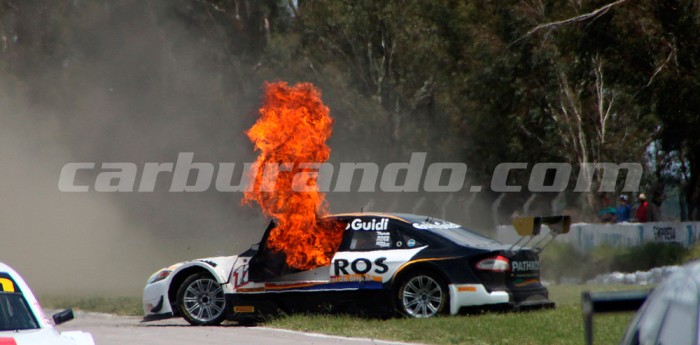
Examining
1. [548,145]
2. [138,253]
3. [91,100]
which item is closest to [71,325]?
[138,253]

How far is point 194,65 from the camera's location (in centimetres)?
4766

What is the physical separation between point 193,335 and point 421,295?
2.58 m

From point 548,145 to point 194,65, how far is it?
55.9ft

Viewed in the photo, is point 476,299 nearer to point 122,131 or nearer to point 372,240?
point 372,240

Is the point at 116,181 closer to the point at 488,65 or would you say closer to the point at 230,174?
the point at 230,174

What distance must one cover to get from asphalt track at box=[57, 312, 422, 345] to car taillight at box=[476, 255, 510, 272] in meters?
1.77

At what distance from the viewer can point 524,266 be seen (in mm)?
13047

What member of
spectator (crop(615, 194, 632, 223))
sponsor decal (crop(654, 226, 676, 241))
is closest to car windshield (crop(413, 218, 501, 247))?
sponsor decal (crop(654, 226, 676, 241))

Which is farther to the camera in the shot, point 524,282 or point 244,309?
point 244,309

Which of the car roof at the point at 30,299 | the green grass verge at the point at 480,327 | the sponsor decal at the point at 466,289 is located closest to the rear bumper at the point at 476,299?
the sponsor decal at the point at 466,289

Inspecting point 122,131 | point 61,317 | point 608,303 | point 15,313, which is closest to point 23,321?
point 15,313

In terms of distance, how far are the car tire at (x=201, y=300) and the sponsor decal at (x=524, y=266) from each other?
344cm

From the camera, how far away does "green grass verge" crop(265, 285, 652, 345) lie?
11.0 meters

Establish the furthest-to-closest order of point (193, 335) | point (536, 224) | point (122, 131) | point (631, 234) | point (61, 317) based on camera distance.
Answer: point (122, 131)
point (631, 234)
point (536, 224)
point (193, 335)
point (61, 317)
